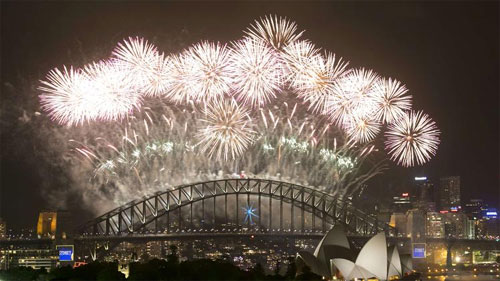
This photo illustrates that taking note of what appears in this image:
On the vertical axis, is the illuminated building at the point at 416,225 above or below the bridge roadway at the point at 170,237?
above

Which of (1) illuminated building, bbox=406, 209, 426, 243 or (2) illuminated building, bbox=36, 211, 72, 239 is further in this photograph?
(1) illuminated building, bbox=406, 209, 426, 243

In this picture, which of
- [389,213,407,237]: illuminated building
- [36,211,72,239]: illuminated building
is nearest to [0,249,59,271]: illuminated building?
[36,211,72,239]: illuminated building

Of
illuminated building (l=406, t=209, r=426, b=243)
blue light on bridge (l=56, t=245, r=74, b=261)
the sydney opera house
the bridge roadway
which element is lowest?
the sydney opera house

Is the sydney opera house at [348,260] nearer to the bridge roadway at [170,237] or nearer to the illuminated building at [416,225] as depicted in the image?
the bridge roadway at [170,237]

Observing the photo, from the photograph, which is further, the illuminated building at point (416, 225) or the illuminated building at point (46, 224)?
the illuminated building at point (416, 225)

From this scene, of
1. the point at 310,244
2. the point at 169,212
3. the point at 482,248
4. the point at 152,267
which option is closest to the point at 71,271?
the point at 152,267

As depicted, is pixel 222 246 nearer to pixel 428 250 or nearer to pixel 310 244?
pixel 310 244

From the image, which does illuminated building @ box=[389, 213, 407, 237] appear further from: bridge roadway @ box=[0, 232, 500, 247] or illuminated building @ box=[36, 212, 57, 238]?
illuminated building @ box=[36, 212, 57, 238]

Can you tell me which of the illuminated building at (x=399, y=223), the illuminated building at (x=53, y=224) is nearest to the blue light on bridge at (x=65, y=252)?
the illuminated building at (x=53, y=224)
